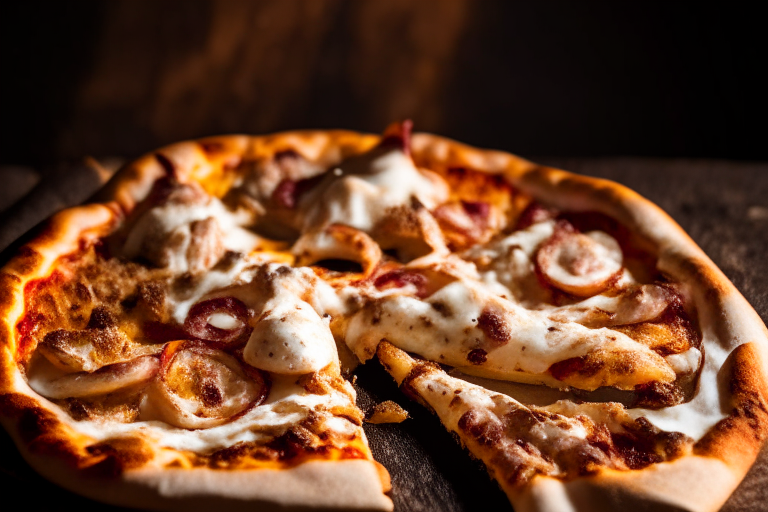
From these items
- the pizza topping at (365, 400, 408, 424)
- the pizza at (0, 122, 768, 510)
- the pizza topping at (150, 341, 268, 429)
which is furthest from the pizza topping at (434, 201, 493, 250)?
the pizza topping at (150, 341, 268, 429)

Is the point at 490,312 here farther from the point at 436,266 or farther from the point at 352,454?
the point at 352,454

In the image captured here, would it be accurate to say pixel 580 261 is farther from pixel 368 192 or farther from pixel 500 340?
pixel 368 192

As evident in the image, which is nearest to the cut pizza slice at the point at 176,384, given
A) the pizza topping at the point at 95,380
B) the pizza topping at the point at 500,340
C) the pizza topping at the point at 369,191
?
the pizza topping at the point at 95,380

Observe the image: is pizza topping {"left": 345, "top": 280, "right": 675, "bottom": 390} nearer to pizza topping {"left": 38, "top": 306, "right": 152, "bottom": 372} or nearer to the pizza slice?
the pizza slice

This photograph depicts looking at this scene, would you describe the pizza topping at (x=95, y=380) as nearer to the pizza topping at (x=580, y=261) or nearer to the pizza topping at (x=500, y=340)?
the pizza topping at (x=500, y=340)

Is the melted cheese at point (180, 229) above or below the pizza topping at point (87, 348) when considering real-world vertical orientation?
above

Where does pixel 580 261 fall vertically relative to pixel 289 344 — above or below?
above

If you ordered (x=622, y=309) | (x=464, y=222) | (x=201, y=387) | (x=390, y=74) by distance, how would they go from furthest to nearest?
1. (x=390, y=74)
2. (x=464, y=222)
3. (x=622, y=309)
4. (x=201, y=387)

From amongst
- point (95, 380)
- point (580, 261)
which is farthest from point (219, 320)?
point (580, 261)
